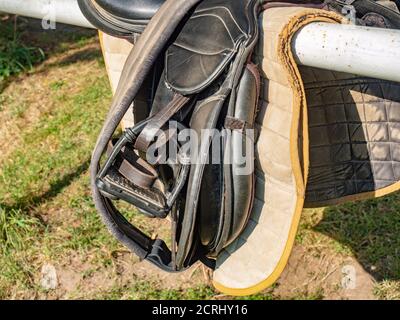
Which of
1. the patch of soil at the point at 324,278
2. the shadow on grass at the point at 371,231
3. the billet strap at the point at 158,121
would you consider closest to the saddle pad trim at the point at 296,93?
the billet strap at the point at 158,121

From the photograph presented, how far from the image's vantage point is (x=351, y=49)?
0.92m

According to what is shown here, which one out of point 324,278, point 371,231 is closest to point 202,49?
point 324,278

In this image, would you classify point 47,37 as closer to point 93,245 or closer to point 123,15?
point 93,245

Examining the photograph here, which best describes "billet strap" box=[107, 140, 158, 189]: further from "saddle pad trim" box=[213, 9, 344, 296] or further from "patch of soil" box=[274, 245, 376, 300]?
"patch of soil" box=[274, 245, 376, 300]

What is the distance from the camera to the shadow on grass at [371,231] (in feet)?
7.14

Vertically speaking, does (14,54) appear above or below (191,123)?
below

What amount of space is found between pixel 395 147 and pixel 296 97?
1.18ft

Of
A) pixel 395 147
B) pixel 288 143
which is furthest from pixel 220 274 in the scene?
pixel 395 147

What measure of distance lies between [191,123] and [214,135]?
6 cm

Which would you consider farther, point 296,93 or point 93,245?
point 93,245

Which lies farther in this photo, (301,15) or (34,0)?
(34,0)

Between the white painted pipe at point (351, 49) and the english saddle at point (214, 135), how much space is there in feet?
0.08
